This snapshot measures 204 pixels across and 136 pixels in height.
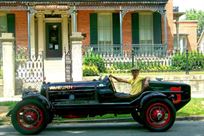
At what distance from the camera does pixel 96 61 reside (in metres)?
21.4

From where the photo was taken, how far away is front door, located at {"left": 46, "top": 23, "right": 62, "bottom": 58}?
95.3 ft

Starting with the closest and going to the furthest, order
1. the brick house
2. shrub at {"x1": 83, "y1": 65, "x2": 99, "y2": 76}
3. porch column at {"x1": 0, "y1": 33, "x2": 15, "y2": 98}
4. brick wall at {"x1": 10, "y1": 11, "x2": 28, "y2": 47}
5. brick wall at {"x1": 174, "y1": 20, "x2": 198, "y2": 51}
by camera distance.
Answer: porch column at {"x1": 0, "y1": 33, "x2": 15, "y2": 98} < shrub at {"x1": 83, "y1": 65, "x2": 99, "y2": 76} < the brick house < brick wall at {"x1": 10, "y1": 11, "x2": 28, "y2": 47} < brick wall at {"x1": 174, "y1": 20, "x2": 198, "y2": 51}

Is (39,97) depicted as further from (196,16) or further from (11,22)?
(196,16)

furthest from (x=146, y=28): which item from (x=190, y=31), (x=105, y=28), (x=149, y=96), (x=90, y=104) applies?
(x=90, y=104)

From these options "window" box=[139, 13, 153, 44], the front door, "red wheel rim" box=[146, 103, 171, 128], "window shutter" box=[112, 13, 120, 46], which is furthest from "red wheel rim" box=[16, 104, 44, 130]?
"window" box=[139, 13, 153, 44]

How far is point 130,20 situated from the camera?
29031mm

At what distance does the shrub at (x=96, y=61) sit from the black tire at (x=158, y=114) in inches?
437

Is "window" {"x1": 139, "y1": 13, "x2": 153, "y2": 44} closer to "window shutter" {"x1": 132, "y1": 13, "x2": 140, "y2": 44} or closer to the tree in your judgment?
"window shutter" {"x1": 132, "y1": 13, "x2": 140, "y2": 44}

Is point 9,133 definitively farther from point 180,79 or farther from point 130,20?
point 130,20

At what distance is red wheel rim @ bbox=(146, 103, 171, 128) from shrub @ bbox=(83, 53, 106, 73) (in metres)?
11.1

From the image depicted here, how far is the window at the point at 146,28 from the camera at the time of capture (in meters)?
29.0

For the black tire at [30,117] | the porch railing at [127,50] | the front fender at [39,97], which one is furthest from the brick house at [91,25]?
the black tire at [30,117]

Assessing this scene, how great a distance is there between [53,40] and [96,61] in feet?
27.7

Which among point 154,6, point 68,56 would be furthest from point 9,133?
point 154,6
